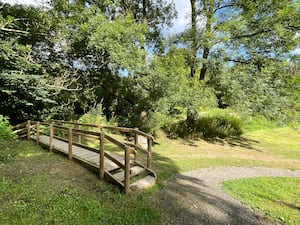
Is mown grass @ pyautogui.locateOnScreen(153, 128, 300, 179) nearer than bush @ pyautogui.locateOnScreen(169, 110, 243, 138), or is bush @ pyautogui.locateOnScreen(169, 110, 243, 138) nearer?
mown grass @ pyautogui.locateOnScreen(153, 128, 300, 179)

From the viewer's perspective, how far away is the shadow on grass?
10.5 feet

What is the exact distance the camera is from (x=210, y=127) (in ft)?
39.3

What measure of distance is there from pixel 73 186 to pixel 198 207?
8.04 ft

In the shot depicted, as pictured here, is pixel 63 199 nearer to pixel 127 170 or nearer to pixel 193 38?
pixel 127 170

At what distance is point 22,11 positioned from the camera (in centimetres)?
920

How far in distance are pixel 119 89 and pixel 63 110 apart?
3182 millimetres

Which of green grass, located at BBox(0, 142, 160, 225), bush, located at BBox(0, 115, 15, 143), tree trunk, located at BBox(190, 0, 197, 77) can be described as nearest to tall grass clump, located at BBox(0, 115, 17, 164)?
bush, located at BBox(0, 115, 15, 143)

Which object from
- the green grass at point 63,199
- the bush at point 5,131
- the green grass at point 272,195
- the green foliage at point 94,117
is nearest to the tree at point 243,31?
the green foliage at point 94,117

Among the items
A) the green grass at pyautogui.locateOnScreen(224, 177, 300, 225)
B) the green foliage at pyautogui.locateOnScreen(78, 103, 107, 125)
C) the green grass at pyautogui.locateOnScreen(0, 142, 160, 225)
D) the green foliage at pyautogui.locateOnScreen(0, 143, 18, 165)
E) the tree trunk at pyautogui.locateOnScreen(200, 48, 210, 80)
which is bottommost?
the green grass at pyautogui.locateOnScreen(224, 177, 300, 225)

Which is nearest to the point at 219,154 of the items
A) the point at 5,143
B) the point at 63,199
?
the point at 63,199

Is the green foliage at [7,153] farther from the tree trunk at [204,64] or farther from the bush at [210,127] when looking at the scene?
the tree trunk at [204,64]

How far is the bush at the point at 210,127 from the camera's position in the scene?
10930mm

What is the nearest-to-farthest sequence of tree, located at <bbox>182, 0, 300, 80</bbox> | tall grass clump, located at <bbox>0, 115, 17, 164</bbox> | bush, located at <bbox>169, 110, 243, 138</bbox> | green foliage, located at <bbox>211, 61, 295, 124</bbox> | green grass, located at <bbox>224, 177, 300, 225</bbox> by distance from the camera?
green grass, located at <bbox>224, 177, 300, 225</bbox> → tall grass clump, located at <bbox>0, 115, 17, 164</bbox> → green foliage, located at <bbox>211, 61, 295, 124</bbox> → tree, located at <bbox>182, 0, 300, 80</bbox> → bush, located at <bbox>169, 110, 243, 138</bbox>

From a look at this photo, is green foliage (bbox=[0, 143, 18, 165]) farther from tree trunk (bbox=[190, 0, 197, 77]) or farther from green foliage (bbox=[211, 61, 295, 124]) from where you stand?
green foliage (bbox=[211, 61, 295, 124])
